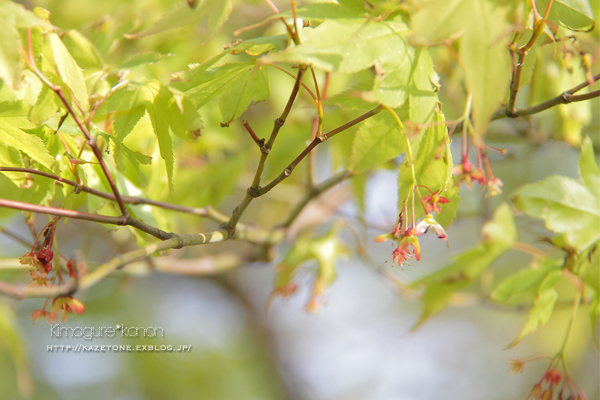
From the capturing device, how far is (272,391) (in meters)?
3.26

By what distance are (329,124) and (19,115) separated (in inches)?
29.7

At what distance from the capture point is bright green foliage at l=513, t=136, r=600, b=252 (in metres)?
0.77

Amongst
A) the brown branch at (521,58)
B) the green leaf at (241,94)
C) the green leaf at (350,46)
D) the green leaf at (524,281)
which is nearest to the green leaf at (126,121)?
the green leaf at (241,94)

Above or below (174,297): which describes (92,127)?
above

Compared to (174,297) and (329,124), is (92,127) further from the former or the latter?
(174,297)

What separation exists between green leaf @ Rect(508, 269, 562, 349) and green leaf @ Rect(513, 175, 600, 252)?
0.29ft

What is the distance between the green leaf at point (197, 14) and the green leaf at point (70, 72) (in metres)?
0.09

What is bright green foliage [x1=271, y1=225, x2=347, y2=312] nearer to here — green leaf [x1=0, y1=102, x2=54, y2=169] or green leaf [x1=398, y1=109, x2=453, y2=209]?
green leaf [x1=398, y1=109, x2=453, y2=209]

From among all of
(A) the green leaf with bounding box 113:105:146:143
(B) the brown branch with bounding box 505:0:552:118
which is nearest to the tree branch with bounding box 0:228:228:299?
(A) the green leaf with bounding box 113:105:146:143

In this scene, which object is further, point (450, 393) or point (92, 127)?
point (450, 393)

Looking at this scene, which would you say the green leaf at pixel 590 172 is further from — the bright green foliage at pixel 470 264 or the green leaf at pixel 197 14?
the green leaf at pixel 197 14

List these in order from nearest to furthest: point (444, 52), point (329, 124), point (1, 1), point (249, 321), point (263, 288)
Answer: point (1, 1), point (329, 124), point (444, 52), point (249, 321), point (263, 288)

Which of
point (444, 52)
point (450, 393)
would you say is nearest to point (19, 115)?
point (444, 52)

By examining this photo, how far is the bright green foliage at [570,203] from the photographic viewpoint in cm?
77
